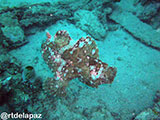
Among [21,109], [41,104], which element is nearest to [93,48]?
[41,104]

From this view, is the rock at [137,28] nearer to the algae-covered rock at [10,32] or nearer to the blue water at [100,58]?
the blue water at [100,58]

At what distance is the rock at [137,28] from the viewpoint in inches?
176

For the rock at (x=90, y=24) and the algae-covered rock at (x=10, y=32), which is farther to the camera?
the rock at (x=90, y=24)

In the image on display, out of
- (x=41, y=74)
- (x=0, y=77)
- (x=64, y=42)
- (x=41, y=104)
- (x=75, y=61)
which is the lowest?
(x=41, y=104)

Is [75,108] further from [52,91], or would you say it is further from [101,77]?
[101,77]

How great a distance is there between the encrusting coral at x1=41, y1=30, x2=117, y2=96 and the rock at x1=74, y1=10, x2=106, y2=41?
4.86ft

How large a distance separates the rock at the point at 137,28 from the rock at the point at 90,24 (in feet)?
3.50

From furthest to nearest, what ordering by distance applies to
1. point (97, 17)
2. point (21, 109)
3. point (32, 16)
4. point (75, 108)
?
point (97, 17), point (32, 16), point (75, 108), point (21, 109)

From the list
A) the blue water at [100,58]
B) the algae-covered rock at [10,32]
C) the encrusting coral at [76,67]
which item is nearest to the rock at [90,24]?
the blue water at [100,58]

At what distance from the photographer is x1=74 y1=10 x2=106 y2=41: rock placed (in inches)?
168

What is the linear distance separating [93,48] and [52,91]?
1.44m

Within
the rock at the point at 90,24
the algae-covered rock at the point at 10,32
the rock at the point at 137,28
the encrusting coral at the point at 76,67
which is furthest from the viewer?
the rock at the point at 137,28

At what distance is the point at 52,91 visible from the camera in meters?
2.61

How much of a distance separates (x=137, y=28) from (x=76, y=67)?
356cm
